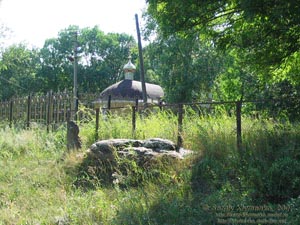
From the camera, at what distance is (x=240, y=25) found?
22.4ft

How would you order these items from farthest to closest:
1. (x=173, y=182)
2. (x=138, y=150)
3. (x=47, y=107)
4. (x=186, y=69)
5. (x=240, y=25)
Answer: (x=186, y=69) < (x=47, y=107) < (x=138, y=150) < (x=240, y=25) < (x=173, y=182)

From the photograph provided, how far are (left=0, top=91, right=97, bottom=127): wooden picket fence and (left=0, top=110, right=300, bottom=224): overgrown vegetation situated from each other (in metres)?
5.99

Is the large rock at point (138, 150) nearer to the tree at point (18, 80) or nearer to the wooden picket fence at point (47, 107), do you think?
the wooden picket fence at point (47, 107)

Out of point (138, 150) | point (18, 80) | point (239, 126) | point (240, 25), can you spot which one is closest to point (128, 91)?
point (138, 150)

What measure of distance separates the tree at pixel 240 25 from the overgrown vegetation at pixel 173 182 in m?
1.34

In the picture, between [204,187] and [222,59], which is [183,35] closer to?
[204,187]

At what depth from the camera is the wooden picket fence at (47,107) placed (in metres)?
14.6

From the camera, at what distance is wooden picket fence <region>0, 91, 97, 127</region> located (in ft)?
47.8

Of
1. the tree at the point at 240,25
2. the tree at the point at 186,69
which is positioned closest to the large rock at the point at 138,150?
the tree at the point at 240,25

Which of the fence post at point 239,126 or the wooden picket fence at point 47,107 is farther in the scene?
the wooden picket fence at point 47,107

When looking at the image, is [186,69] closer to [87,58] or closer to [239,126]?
[239,126]

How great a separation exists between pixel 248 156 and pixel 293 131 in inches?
36.4

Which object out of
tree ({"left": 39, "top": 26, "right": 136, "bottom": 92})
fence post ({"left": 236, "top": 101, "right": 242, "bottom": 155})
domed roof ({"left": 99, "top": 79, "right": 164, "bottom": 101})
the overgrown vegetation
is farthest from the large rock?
tree ({"left": 39, "top": 26, "right": 136, "bottom": 92})

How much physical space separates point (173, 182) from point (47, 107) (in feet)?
33.0
